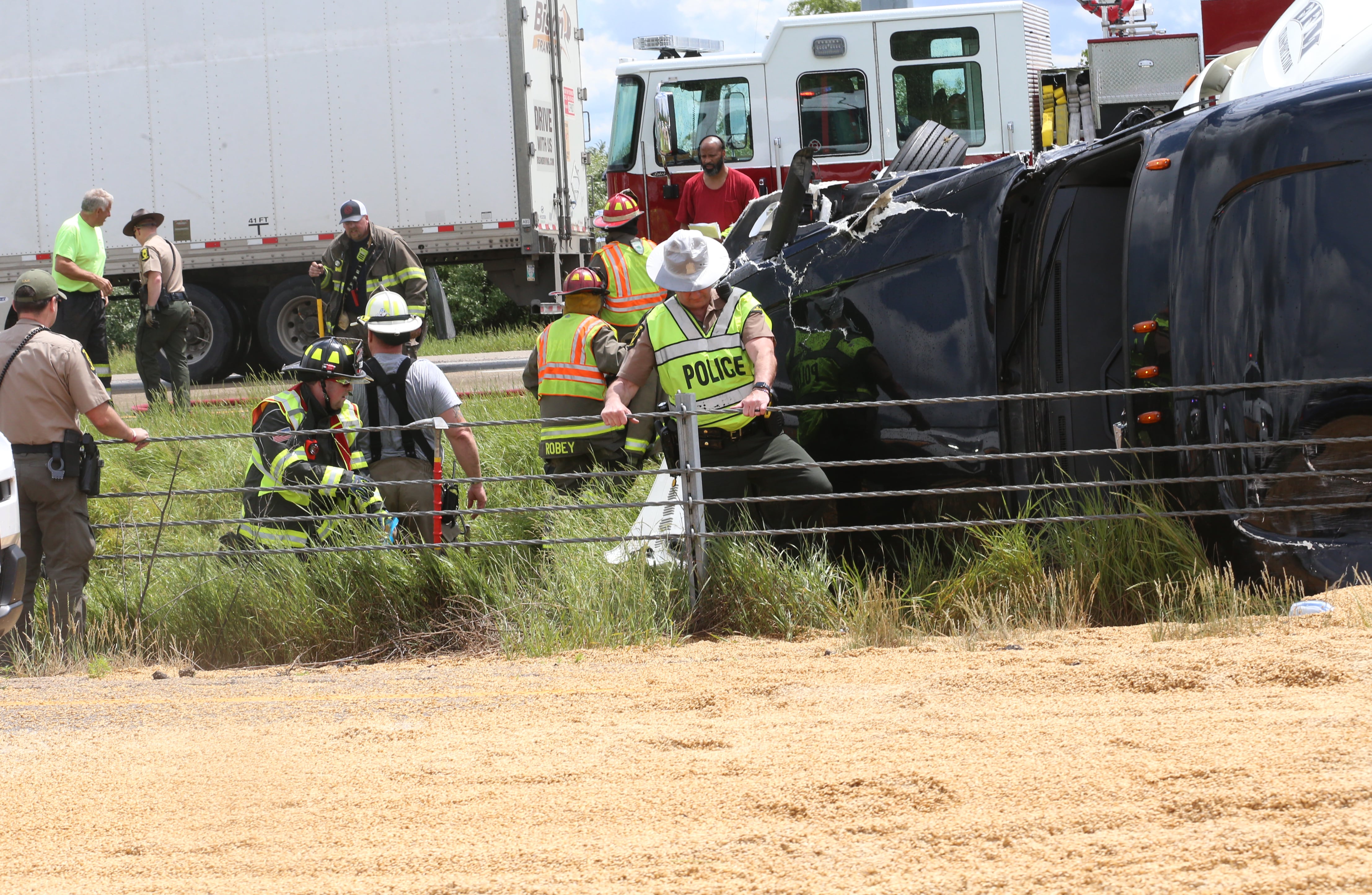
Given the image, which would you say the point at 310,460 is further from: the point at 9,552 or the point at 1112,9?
the point at 1112,9

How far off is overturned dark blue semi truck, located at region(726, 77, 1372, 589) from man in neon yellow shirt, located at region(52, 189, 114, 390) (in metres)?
5.66

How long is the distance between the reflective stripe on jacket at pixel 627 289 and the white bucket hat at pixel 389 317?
177cm

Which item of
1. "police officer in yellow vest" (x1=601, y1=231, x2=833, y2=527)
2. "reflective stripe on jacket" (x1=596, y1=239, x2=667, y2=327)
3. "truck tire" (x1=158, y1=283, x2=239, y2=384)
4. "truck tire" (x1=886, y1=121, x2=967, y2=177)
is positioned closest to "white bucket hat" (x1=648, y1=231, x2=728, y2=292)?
"police officer in yellow vest" (x1=601, y1=231, x2=833, y2=527)

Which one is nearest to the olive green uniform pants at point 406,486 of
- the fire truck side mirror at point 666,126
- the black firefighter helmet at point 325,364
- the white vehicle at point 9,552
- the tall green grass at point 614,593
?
the tall green grass at point 614,593

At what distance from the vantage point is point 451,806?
12.0ft

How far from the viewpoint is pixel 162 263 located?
11.2 meters

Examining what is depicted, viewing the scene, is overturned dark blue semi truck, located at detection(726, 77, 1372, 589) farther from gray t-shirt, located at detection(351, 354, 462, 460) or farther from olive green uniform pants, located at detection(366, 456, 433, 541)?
olive green uniform pants, located at detection(366, 456, 433, 541)

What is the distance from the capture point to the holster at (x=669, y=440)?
6574 mm

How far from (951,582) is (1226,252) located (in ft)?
5.77

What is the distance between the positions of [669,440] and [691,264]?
2.80 ft

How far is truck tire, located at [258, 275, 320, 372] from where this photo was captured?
14.1 m

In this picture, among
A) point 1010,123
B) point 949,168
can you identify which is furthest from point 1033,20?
point 949,168

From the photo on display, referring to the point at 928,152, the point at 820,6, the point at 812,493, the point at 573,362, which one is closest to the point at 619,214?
the point at 573,362

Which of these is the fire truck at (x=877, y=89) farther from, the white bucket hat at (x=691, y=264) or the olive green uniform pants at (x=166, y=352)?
the white bucket hat at (x=691, y=264)
